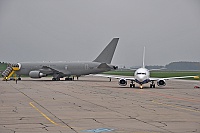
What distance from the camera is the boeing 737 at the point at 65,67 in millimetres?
70875

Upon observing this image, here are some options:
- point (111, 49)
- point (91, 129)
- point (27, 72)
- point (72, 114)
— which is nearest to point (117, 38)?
point (111, 49)

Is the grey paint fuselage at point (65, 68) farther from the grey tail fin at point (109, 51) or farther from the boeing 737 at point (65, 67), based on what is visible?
the grey tail fin at point (109, 51)

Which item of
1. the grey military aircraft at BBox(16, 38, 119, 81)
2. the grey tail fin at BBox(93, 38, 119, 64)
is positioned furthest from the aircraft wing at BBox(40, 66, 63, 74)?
the grey tail fin at BBox(93, 38, 119, 64)

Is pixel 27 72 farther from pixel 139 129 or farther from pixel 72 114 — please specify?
pixel 139 129

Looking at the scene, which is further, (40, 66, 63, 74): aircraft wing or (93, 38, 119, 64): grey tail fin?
(40, 66, 63, 74): aircraft wing

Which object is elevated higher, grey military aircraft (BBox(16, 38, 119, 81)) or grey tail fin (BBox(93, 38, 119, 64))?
grey tail fin (BBox(93, 38, 119, 64))

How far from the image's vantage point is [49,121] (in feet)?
49.1

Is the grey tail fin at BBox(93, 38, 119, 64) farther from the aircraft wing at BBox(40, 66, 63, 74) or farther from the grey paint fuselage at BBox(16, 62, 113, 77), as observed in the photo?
the aircraft wing at BBox(40, 66, 63, 74)

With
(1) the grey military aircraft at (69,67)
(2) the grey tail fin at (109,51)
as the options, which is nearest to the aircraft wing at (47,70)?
(1) the grey military aircraft at (69,67)

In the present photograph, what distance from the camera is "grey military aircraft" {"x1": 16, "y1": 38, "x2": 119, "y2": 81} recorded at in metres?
70.8

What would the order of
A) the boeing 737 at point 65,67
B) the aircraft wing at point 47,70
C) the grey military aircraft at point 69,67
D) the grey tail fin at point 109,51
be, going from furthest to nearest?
the aircraft wing at point 47,70 < the grey tail fin at point 109,51 < the boeing 737 at point 65,67 < the grey military aircraft at point 69,67

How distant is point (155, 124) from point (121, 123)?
1.42 m

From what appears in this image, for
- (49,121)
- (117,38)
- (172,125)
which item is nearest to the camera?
(172,125)

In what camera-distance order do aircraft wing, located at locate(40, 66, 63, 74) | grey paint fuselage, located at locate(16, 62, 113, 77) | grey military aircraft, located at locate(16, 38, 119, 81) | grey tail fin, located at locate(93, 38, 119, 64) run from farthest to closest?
aircraft wing, located at locate(40, 66, 63, 74), grey tail fin, located at locate(93, 38, 119, 64), grey military aircraft, located at locate(16, 38, 119, 81), grey paint fuselage, located at locate(16, 62, 113, 77)
